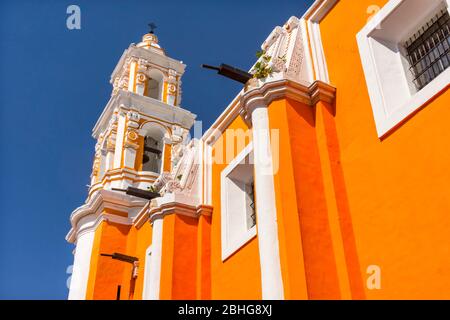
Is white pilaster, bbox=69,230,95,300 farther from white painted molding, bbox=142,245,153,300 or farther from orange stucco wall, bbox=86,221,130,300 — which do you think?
white painted molding, bbox=142,245,153,300

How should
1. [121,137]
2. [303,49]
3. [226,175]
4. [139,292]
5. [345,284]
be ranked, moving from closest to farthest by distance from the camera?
[345,284]
[303,49]
[226,175]
[139,292]
[121,137]

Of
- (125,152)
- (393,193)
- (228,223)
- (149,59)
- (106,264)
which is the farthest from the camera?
(149,59)

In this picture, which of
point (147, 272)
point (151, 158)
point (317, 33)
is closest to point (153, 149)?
point (151, 158)

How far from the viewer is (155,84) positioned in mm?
21141

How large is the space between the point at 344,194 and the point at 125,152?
11.1 m

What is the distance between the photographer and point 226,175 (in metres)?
9.62

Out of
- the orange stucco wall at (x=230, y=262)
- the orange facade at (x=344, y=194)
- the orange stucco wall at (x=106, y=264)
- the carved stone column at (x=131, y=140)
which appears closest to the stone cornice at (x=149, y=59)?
the carved stone column at (x=131, y=140)

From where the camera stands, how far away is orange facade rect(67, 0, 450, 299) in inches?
209

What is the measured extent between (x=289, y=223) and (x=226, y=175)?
12.2ft

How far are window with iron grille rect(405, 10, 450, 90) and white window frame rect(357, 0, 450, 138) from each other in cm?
9

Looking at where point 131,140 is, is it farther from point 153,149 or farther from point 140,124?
point 153,149

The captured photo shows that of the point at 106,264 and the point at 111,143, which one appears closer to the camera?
the point at 106,264

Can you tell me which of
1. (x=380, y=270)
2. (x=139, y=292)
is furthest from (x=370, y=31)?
(x=139, y=292)

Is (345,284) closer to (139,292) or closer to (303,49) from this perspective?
(303,49)
